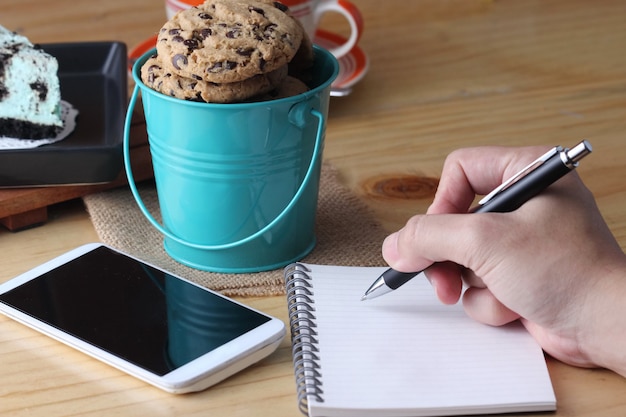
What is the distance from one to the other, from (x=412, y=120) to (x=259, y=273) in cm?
40

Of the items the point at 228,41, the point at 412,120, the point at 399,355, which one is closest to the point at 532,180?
the point at 399,355

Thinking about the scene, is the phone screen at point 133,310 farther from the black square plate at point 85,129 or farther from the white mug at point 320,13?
the white mug at point 320,13

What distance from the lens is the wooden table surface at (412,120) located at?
0.71 metres

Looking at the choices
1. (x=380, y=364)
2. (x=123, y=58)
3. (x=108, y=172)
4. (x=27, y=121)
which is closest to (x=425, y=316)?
(x=380, y=364)

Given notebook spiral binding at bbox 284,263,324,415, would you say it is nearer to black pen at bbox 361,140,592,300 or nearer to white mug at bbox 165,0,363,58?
black pen at bbox 361,140,592,300

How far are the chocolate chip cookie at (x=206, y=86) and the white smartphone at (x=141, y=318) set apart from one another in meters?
0.16

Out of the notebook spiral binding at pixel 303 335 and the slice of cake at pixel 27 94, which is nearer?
the notebook spiral binding at pixel 303 335

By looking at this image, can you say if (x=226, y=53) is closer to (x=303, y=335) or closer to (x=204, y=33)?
(x=204, y=33)

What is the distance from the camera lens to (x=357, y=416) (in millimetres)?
668

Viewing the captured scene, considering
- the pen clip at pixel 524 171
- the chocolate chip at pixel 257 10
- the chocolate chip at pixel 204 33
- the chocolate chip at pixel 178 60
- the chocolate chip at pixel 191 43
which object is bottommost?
the pen clip at pixel 524 171

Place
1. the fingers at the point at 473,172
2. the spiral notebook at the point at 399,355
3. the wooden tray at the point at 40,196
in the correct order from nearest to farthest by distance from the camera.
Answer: the spiral notebook at the point at 399,355 < the fingers at the point at 473,172 < the wooden tray at the point at 40,196

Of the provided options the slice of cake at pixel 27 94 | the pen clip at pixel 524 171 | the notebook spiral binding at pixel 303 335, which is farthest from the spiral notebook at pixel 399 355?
the slice of cake at pixel 27 94

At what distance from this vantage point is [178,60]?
2.57 ft

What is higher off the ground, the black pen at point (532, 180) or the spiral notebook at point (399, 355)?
the black pen at point (532, 180)
